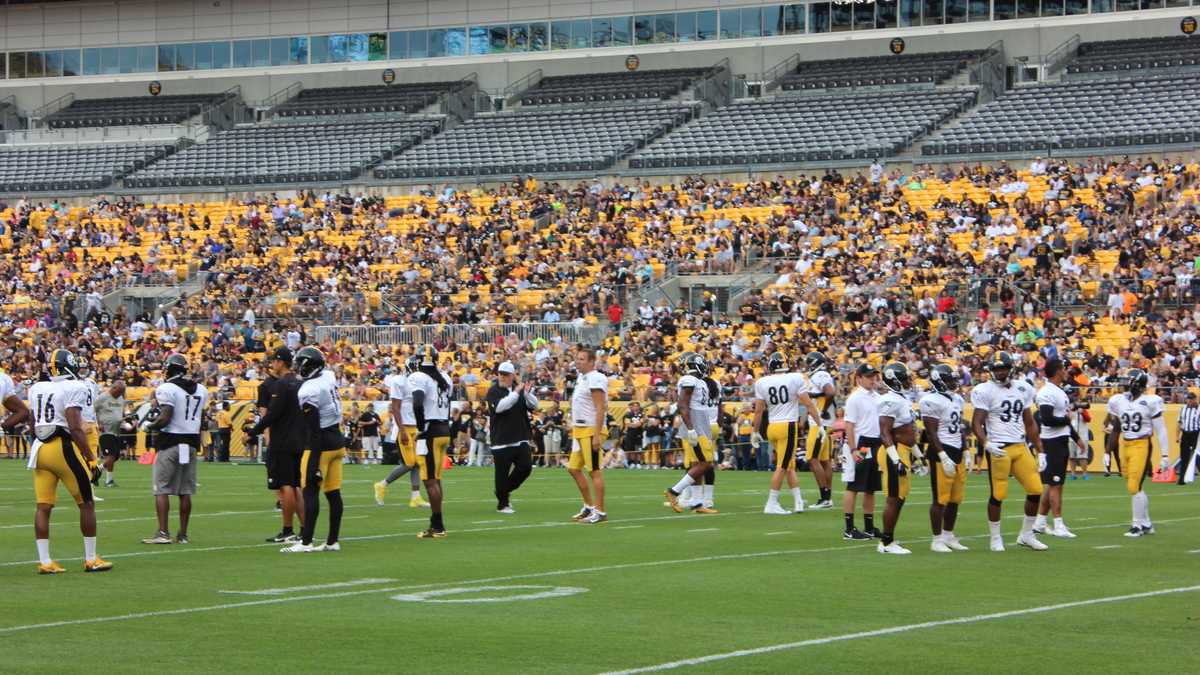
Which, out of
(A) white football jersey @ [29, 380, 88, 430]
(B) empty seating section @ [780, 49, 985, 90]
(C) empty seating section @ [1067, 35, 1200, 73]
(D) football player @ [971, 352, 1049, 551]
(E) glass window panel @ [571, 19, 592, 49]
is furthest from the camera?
(E) glass window panel @ [571, 19, 592, 49]

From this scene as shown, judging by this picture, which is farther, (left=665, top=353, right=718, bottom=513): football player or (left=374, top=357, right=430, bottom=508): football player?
A: (left=665, top=353, right=718, bottom=513): football player

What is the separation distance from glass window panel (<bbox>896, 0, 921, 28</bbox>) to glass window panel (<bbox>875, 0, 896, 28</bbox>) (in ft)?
0.76

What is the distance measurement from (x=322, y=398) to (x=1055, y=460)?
24.2 feet

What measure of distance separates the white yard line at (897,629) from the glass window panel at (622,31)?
47230mm

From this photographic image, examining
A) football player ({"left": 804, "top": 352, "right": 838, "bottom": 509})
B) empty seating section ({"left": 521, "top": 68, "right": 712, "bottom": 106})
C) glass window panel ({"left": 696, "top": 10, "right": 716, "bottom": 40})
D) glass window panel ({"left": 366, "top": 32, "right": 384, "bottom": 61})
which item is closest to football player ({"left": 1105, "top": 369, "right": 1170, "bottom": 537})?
football player ({"left": 804, "top": 352, "right": 838, "bottom": 509})

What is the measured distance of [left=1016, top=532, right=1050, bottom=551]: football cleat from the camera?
16.2 metres

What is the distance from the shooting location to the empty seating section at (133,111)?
62.7m

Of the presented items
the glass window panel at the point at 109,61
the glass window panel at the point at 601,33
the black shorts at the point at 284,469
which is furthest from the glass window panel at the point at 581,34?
the black shorts at the point at 284,469

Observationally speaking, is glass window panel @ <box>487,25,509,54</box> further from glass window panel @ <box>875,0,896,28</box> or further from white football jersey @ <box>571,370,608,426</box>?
white football jersey @ <box>571,370,608,426</box>

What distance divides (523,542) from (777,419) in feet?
15.6

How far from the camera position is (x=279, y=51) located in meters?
→ 63.2

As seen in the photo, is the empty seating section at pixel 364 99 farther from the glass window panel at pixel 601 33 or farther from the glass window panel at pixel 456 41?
the glass window panel at pixel 601 33

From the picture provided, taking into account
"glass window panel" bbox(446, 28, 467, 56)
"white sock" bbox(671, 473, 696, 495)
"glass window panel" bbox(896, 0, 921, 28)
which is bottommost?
"white sock" bbox(671, 473, 696, 495)

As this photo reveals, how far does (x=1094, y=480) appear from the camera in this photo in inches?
1150
